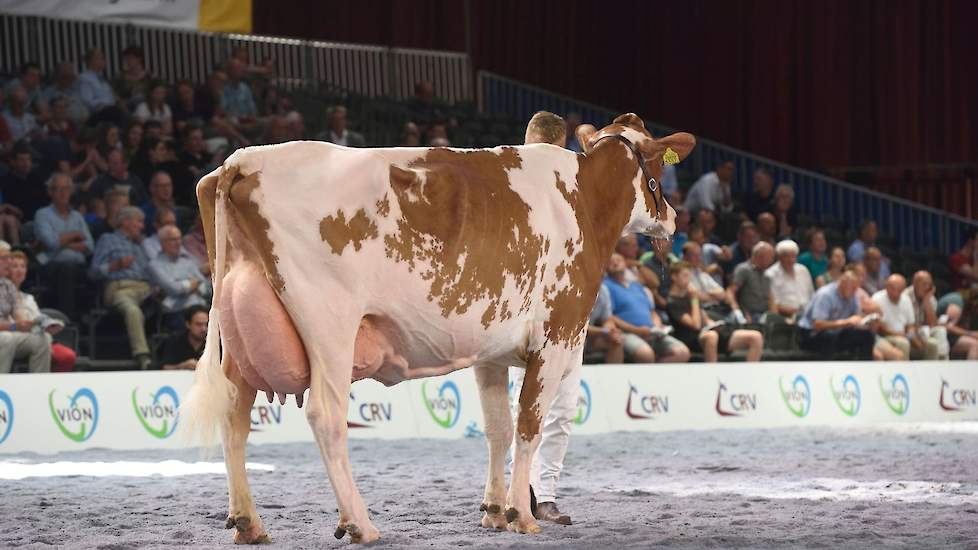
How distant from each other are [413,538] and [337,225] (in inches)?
57.8

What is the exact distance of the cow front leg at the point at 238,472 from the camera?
18.7ft

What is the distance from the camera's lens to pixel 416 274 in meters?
5.61

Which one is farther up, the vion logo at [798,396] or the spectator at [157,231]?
the spectator at [157,231]

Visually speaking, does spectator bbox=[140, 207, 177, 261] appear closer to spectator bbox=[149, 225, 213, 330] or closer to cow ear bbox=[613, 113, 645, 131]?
spectator bbox=[149, 225, 213, 330]

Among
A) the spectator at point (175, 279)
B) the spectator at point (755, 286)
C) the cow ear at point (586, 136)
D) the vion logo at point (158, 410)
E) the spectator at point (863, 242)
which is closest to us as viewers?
the cow ear at point (586, 136)

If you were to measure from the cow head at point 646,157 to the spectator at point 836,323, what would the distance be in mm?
9213

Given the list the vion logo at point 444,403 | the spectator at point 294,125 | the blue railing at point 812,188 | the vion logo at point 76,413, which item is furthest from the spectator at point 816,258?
the vion logo at point 76,413

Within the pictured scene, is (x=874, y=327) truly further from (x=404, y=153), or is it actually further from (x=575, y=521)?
(x=404, y=153)

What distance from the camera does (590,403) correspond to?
12.6 m

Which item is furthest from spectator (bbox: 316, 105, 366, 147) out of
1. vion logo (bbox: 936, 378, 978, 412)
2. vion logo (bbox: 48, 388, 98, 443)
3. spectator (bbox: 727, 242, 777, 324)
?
vion logo (bbox: 936, 378, 978, 412)

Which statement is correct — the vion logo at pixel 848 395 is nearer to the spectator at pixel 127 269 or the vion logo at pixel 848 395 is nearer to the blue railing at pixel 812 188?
the blue railing at pixel 812 188

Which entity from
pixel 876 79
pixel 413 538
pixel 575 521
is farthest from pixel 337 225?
pixel 876 79

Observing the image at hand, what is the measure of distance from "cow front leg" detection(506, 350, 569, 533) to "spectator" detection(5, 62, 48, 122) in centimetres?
1035

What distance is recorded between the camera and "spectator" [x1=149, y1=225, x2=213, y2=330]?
12.3 meters
